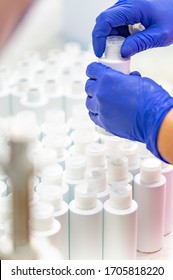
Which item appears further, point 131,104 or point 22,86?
point 22,86

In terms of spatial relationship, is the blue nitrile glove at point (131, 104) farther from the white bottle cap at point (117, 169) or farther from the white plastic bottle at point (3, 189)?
the white plastic bottle at point (3, 189)

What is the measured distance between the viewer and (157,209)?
1.51 metres

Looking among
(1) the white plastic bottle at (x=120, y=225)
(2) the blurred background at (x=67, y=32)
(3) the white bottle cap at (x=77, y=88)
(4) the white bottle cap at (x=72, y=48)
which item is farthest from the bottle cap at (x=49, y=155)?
(4) the white bottle cap at (x=72, y=48)

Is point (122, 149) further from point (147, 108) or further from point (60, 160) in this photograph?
point (147, 108)

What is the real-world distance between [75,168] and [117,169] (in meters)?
0.12

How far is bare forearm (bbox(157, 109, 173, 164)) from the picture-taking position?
4.01 ft

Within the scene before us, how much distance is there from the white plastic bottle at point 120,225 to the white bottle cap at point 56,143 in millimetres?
256

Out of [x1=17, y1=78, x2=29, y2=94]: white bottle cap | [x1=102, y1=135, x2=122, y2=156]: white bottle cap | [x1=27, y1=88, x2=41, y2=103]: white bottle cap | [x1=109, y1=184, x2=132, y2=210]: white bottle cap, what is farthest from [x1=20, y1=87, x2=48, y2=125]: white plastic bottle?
[x1=109, y1=184, x2=132, y2=210]: white bottle cap

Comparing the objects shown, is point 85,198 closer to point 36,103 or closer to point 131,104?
point 131,104

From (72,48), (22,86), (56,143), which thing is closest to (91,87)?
(56,143)

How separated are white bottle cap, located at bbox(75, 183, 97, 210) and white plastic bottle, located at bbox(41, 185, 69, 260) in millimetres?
41

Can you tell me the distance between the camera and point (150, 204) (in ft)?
4.91

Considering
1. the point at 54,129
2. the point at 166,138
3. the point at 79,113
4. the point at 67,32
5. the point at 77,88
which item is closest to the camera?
the point at 166,138

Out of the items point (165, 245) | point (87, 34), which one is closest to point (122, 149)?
point (165, 245)
